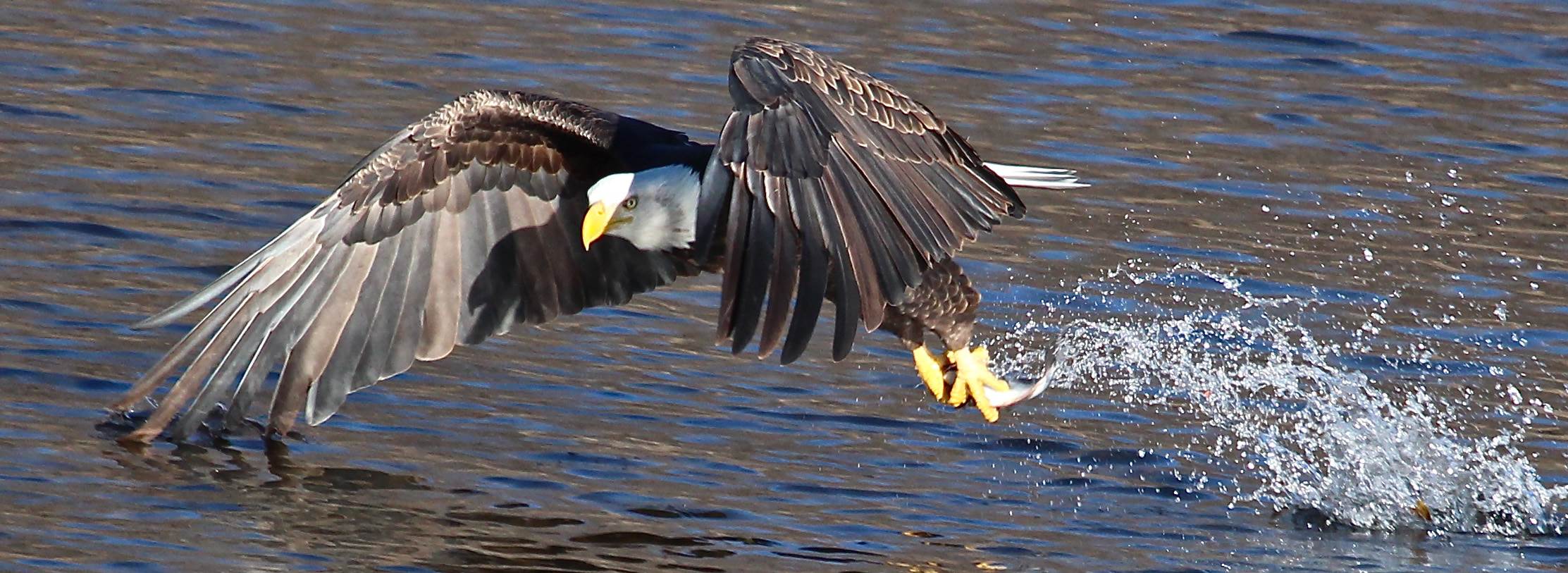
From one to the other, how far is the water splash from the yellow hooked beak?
124 centimetres

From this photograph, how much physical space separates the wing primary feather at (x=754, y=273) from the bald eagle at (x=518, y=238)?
32cm

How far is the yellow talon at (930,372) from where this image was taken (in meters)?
6.06

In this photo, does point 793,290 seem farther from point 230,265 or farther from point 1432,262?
point 1432,262

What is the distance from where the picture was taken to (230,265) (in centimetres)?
720

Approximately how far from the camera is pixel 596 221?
5.60m

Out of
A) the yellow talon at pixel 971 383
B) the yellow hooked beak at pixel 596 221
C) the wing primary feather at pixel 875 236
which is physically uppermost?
the wing primary feather at pixel 875 236

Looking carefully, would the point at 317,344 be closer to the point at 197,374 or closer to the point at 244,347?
the point at 244,347

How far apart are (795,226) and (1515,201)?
4.75 meters

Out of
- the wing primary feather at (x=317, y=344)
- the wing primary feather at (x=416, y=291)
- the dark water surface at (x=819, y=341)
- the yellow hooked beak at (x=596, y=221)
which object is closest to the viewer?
the dark water surface at (x=819, y=341)

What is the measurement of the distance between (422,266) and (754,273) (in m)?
1.85

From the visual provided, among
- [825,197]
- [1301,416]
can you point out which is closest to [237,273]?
[825,197]

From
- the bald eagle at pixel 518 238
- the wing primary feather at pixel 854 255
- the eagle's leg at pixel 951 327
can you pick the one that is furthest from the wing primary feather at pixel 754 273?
the eagle's leg at pixel 951 327

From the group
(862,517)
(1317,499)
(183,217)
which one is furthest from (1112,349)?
(183,217)

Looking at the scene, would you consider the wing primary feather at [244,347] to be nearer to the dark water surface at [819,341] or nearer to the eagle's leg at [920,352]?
the dark water surface at [819,341]
